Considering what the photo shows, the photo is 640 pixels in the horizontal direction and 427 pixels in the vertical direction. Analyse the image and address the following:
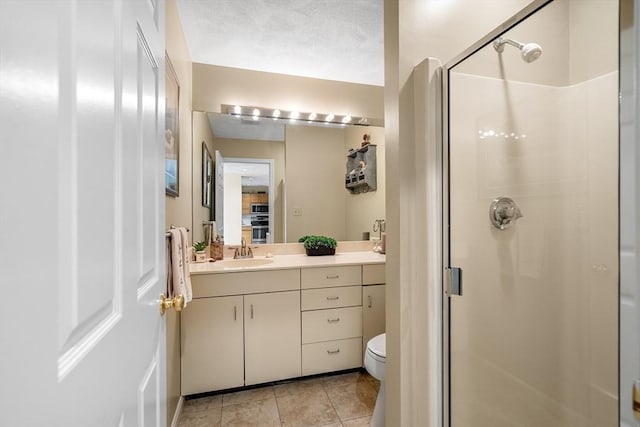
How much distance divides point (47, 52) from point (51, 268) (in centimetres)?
24

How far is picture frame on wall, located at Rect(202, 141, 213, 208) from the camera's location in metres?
2.32

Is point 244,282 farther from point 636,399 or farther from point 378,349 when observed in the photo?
point 636,399

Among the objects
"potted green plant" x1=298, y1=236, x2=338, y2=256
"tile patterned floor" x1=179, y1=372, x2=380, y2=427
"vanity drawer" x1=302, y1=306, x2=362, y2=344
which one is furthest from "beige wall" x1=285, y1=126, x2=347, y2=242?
"tile patterned floor" x1=179, y1=372, x2=380, y2=427

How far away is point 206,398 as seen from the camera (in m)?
1.96

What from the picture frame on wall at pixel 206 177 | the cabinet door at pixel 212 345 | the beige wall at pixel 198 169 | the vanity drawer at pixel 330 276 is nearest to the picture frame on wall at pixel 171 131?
the beige wall at pixel 198 169

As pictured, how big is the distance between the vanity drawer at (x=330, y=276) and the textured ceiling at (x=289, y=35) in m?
1.70

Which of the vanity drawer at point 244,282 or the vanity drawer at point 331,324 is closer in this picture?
the vanity drawer at point 244,282

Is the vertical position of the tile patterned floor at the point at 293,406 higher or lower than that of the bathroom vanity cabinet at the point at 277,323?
lower

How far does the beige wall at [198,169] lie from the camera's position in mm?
2202

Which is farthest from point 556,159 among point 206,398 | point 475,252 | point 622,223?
point 206,398

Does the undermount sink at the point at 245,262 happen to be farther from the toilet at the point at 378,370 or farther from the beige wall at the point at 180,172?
the toilet at the point at 378,370

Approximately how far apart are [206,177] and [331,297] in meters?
1.44

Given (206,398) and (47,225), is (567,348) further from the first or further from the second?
(206,398)

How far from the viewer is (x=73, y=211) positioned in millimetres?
358
